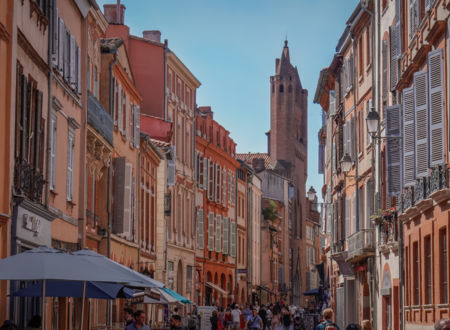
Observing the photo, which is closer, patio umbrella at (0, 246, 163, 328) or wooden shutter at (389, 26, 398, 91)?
patio umbrella at (0, 246, 163, 328)

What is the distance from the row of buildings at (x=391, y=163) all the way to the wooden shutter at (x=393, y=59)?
1.1 inches

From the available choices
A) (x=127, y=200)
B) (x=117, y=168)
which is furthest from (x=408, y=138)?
(x=127, y=200)

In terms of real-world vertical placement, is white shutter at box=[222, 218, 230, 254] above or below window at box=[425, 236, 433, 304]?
above

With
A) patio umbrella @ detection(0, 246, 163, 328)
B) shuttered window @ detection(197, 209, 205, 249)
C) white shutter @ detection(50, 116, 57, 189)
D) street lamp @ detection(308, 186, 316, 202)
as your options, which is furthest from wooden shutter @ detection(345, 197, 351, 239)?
patio umbrella @ detection(0, 246, 163, 328)

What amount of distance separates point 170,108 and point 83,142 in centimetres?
2655

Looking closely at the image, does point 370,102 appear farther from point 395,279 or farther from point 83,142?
point 83,142

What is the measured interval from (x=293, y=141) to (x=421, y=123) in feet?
334

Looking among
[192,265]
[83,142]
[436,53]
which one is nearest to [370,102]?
[83,142]

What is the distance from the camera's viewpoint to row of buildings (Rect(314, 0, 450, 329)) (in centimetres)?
2159

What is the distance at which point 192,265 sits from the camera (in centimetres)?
5869

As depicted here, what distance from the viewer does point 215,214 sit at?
222ft

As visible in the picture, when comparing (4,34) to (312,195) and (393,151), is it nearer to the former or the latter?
(393,151)

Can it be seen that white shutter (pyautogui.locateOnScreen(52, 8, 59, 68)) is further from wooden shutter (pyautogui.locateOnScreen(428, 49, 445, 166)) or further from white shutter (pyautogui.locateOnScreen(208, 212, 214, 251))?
white shutter (pyautogui.locateOnScreen(208, 212, 214, 251))

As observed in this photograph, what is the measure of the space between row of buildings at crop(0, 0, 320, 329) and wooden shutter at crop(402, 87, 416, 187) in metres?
7.64
